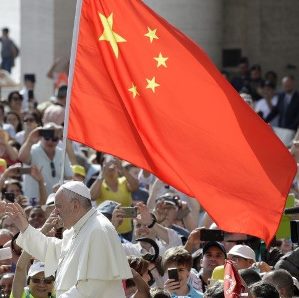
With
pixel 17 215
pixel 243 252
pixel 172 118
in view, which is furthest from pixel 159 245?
pixel 17 215

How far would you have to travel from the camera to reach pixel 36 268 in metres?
12.2

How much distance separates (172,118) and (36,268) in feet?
5.20

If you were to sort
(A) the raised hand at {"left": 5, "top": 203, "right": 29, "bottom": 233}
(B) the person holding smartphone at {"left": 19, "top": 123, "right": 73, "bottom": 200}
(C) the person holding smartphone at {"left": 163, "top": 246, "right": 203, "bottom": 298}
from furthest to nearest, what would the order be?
(B) the person holding smartphone at {"left": 19, "top": 123, "right": 73, "bottom": 200}, (C) the person holding smartphone at {"left": 163, "top": 246, "right": 203, "bottom": 298}, (A) the raised hand at {"left": 5, "top": 203, "right": 29, "bottom": 233}

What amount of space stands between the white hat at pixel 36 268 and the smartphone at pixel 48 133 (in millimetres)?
5002

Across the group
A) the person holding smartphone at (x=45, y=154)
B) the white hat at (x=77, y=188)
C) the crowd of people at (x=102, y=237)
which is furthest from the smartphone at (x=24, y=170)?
the white hat at (x=77, y=188)

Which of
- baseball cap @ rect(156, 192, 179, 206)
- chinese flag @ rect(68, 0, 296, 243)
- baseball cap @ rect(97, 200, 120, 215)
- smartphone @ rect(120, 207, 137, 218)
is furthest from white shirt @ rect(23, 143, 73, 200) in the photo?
chinese flag @ rect(68, 0, 296, 243)

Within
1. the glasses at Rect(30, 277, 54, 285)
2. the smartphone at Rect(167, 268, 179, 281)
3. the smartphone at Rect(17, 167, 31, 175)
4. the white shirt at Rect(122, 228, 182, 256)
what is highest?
the smartphone at Rect(167, 268, 179, 281)

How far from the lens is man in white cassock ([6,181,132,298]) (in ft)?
33.7

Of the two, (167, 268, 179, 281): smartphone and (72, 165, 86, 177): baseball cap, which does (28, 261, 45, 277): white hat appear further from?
(72, 165, 86, 177): baseball cap

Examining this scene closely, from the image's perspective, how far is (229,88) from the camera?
490 inches

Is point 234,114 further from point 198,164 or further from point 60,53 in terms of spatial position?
point 60,53

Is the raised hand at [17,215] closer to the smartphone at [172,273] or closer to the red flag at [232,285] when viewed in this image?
the smartphone at [172,273]

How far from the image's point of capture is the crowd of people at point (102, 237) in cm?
1037

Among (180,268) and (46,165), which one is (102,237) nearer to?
(180,268)
